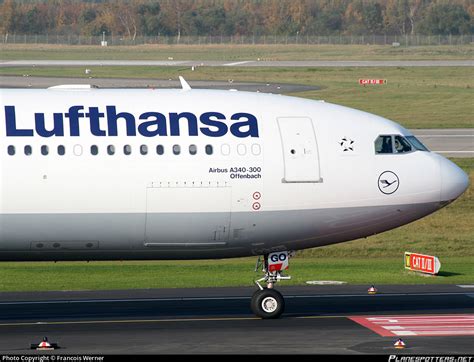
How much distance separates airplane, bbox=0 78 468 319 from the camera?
26125 millimetres

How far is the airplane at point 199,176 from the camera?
26125 mm

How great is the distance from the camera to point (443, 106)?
9850 cm

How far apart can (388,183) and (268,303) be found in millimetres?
4315

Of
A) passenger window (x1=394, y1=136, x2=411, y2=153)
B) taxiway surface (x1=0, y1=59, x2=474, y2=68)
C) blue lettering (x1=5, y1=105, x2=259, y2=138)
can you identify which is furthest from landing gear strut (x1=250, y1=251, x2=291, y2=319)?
taxiway surface (x1=0, y1=59, x2=474, y2=68)

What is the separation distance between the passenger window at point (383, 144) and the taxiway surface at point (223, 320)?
442 cm

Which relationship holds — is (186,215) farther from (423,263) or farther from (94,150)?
(423,263)

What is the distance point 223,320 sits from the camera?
28766mm

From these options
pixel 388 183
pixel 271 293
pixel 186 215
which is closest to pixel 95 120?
pixel 186 215

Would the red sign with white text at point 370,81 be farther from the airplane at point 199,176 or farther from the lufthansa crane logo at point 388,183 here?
the lufthansa crane logo at point 388,183

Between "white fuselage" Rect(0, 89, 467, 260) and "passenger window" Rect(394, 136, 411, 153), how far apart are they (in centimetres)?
15

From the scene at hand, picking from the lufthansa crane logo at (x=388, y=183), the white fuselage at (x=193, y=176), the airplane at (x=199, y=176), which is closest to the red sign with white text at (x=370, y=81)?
the airplane at (x=199, y=176)

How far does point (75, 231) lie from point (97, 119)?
2711 mm

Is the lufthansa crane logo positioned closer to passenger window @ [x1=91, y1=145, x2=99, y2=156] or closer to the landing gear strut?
the landing gear strut

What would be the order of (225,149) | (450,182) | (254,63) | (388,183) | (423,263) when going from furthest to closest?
(254,63) < (423,263) < (450,182) < (388,183) < (225,149)
